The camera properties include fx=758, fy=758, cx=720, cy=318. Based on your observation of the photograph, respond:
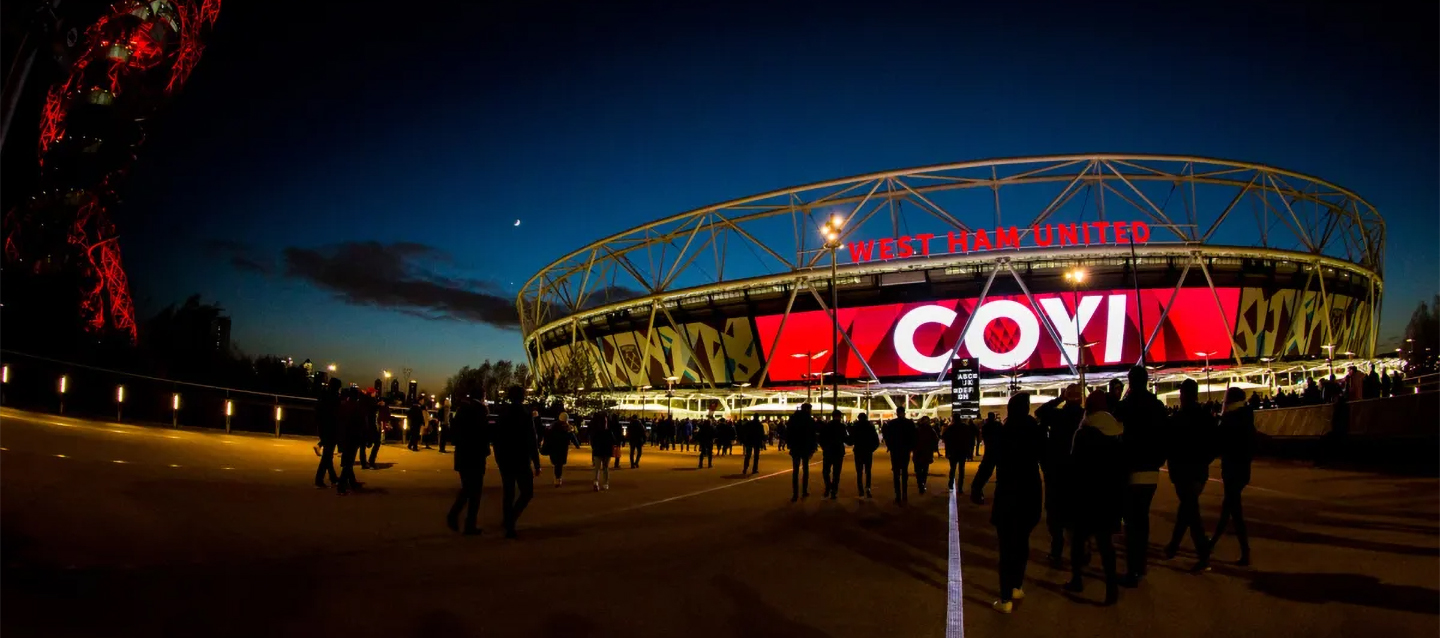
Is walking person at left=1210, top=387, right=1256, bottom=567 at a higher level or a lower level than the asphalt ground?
higher

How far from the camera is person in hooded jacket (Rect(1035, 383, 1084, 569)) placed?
6.29 meters

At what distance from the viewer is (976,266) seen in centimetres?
4678

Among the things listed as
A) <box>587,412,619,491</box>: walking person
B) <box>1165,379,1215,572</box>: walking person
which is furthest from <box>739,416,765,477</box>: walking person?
<box>1165,379,1215,572</box>: walking person

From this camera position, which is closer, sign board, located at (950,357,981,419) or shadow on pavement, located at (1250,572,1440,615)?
shadow on pavement, located at (1250,572,1440,615)

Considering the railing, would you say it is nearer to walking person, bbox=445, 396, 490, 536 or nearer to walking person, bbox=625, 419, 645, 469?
walking person, bbox=625, 419, 645, 469

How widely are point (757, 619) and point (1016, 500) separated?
207 centimetres

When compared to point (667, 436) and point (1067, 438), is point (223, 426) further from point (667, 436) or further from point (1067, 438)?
point (1067, 438)

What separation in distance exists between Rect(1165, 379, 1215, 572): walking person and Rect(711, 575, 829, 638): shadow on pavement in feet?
13.0

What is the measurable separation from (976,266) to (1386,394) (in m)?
28.8

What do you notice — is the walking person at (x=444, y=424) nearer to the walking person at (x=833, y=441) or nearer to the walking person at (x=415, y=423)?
the walking person at (x=415, y=423)

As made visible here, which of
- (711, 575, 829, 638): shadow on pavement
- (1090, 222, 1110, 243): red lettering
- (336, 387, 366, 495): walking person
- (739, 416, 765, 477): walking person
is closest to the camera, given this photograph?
(711, 575, 829, 638): shadow on pavement

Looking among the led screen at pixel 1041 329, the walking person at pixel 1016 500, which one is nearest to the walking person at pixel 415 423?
the walking person at pixel 1016 500

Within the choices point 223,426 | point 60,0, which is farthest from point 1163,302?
point 60,0

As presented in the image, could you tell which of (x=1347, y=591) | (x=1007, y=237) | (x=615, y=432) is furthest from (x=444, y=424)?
(x=1007, y=237)
